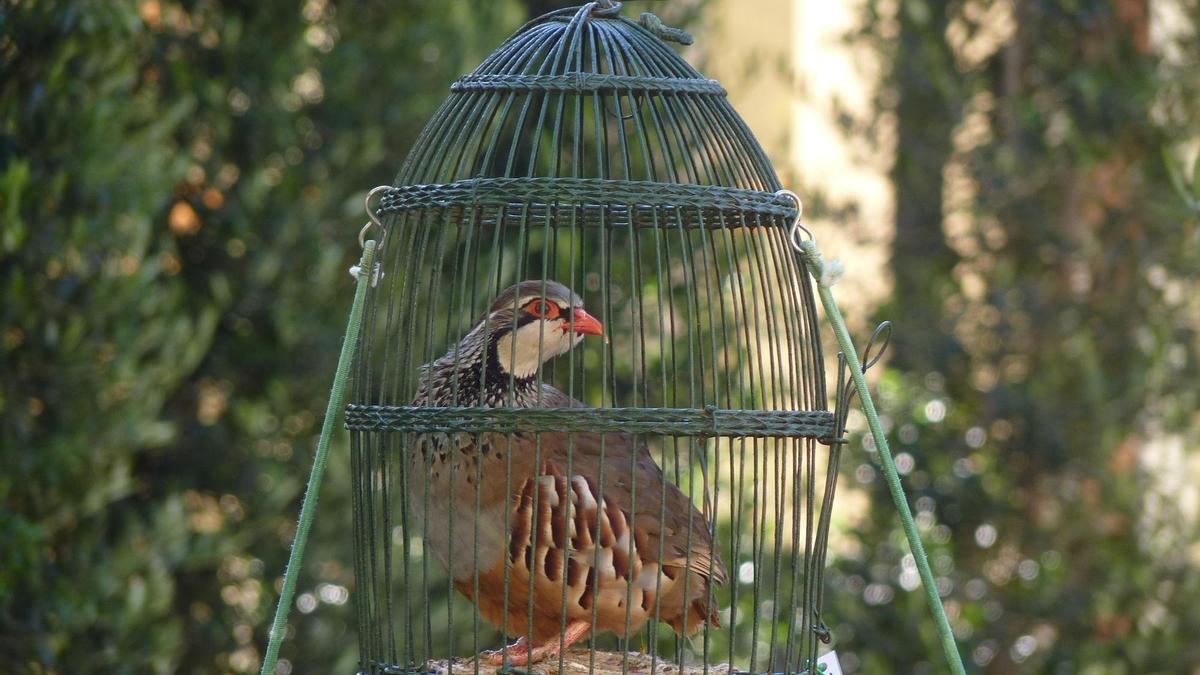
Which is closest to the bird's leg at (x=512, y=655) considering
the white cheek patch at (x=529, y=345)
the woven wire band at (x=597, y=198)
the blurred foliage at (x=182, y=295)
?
the white cheek patch at (x=529, y=345)

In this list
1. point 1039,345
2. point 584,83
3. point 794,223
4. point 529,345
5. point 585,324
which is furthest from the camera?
point 1039,345

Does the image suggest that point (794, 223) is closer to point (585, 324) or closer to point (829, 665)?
point (585, 324)

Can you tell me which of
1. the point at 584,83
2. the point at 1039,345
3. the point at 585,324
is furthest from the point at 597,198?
the point at 1039,345

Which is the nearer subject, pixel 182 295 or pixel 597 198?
pixel 597 198

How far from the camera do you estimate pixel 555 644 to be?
A: 4125 mm

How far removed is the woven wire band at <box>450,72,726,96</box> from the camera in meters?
3.47

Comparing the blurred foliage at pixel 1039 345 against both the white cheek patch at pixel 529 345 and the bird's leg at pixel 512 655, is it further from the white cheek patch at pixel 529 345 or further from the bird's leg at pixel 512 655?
the white cheek patch at pixel 529 345

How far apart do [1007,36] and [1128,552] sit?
2570 mm

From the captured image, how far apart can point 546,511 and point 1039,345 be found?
4598mm

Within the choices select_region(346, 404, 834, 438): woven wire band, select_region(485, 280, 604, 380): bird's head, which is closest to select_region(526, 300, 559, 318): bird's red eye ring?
select_region(485, 280, 604, 380): bird's head

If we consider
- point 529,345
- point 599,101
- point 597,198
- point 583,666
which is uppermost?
point 599,101

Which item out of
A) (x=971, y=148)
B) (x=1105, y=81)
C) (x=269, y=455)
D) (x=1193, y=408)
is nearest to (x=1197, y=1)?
(x=1105, y=81)

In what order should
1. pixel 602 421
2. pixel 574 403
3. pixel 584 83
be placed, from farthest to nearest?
1. pixel 574 403
2. pixel 584 83
3. pixel 602 421

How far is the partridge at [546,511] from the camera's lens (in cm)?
366
